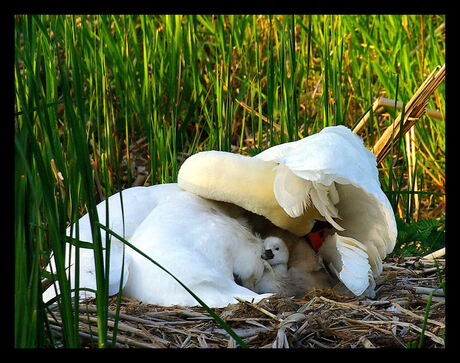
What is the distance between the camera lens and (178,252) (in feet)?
9.22

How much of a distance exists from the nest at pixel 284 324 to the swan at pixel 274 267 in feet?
1.03

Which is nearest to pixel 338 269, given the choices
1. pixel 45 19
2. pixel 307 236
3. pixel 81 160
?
pixel 307 236

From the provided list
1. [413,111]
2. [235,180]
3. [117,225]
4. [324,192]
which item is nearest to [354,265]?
[324,192]

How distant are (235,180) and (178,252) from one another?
45cm

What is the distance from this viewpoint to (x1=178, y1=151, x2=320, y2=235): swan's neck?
309 centimetres

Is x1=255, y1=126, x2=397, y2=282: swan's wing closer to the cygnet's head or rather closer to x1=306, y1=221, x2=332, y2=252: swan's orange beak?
x1=306, y1=221, x2=332, y2=252: swan's orange beak

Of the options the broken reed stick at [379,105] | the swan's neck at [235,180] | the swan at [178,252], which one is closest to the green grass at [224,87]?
the broken reed stick at [379,105]

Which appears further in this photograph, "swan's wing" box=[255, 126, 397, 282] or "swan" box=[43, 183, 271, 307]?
"swan" box=[43, 183, 271, 307]

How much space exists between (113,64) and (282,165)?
254 centimetres

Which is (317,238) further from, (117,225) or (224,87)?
(224,87)

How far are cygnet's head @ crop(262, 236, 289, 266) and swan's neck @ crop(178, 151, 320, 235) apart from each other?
10cm

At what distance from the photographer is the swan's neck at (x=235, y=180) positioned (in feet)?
10.1

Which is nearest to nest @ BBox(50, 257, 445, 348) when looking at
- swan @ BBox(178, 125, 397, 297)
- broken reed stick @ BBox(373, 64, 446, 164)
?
swan @ BBox(178, 125, 397, 297)

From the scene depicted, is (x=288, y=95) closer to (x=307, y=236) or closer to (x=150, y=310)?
(x=307, y=236)
